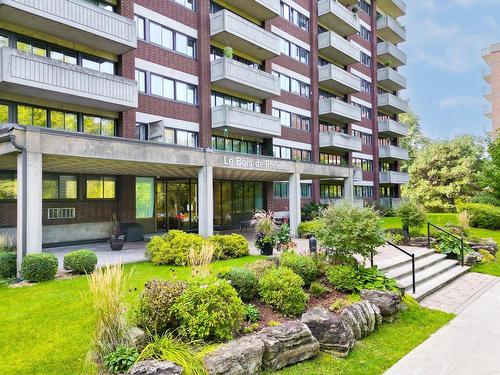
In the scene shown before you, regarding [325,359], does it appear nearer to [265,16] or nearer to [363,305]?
[363,305]

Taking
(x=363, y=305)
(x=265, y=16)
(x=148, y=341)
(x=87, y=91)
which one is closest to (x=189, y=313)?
(x=148, y=341)

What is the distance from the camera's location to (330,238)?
376 inches

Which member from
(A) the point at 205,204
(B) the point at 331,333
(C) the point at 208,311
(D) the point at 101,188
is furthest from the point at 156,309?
(D) the point at 101,188

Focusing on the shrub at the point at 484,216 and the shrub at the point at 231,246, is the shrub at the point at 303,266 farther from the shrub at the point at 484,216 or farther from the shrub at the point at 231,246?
the shrub at the point at 484,216

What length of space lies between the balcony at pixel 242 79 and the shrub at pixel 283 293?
15.4 meters

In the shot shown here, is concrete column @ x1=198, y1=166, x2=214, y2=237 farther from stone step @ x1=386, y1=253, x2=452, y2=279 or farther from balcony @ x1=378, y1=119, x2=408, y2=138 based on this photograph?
balcony @ x1=378, y1=119, x2=408, y2=138

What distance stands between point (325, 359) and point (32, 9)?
591 inches

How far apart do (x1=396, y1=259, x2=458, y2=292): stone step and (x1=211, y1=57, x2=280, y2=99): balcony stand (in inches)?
558

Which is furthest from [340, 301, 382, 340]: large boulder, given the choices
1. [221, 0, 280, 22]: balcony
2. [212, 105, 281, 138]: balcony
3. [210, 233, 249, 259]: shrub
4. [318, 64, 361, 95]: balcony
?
[318, 64, 361, 95]: balcony

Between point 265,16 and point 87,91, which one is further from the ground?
point 265,16

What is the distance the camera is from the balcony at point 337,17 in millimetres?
30938

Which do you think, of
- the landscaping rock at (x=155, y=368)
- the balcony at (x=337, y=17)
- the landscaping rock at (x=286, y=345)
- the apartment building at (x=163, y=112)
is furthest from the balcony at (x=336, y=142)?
the landscaping rock at (x=155, y=368)

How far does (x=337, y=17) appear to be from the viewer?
31703 millimetres

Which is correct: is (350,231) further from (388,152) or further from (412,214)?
(388,152)
